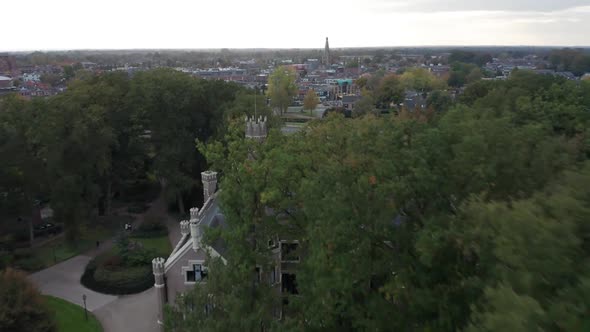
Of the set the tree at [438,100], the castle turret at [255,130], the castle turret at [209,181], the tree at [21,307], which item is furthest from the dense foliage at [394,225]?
the tree at [438,100]

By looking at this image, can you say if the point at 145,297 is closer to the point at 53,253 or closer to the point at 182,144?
the point at 53,253

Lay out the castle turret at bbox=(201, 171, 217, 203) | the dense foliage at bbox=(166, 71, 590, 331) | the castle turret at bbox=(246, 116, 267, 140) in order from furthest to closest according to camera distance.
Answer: the castle turret at bbox=(201, 171, 217, 203), the castle turret at bbox=(246, 116, 267, 140), the dense foliage at bbox=(166, 71, 590, 331)

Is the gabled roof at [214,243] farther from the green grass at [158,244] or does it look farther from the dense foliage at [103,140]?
the dense foliage at [103,140]

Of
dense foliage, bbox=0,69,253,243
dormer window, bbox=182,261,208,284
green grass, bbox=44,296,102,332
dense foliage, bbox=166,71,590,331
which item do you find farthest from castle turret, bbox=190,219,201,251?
dense foliage, bbox=0,69,253,243

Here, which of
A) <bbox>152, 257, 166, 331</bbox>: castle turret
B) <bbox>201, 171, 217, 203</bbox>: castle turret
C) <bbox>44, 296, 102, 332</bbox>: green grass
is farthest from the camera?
<bbox>201, 171, 217, 203</bbox>: castle turret

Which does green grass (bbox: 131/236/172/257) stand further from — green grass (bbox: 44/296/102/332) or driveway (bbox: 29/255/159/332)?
green grass (bbox: 44/296/102/332)

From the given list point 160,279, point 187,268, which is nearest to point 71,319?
point 160,279

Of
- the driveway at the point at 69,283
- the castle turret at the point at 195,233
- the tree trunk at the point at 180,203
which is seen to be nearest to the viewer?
the castle turret at the point at 195,233

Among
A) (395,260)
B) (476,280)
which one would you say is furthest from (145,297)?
(476,280)
